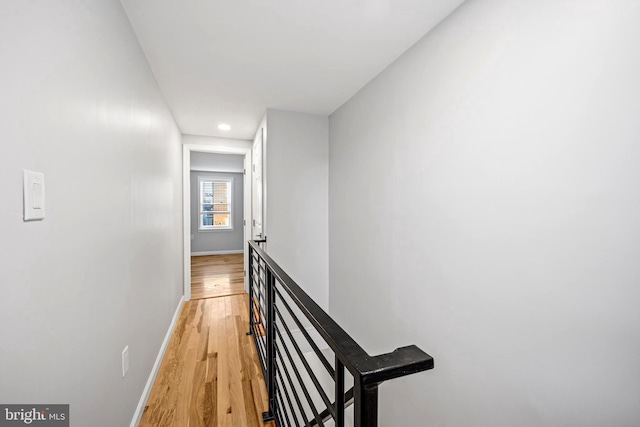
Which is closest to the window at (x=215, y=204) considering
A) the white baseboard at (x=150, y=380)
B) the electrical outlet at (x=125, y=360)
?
the white baseboard at (x=150, y=380)

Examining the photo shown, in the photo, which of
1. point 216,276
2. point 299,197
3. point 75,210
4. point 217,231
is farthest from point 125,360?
point 217,231

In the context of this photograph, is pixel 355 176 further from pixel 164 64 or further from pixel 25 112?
pixel 25 112

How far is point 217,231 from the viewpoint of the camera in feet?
23.3

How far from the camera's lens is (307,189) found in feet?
9.52

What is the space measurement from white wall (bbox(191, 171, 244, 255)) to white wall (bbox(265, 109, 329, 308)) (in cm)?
438

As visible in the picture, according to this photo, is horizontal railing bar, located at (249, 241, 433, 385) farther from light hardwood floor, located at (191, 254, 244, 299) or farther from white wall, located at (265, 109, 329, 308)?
light hardwood floor, located at (191, 254, 244, 299)

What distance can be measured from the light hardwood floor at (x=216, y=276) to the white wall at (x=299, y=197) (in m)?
1.70

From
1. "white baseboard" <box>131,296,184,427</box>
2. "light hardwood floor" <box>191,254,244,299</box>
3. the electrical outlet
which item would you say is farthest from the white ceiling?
"light hardwood floor" <box>191,254,244,299</box>

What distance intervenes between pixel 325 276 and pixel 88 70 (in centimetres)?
253

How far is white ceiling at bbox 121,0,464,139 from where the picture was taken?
134cm

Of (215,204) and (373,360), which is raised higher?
(215,204)

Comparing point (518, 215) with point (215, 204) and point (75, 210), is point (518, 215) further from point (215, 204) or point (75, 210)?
point (215, 204)

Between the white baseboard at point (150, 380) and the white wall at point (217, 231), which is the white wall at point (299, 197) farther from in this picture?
the white wall at point (217, 231)

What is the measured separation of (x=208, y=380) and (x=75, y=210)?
167cm
